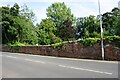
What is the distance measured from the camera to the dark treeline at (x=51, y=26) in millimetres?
69625

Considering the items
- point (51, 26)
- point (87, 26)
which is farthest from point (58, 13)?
point (87, 26)

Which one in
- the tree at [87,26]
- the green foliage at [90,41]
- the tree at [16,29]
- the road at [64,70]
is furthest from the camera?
the tree at [87,26]

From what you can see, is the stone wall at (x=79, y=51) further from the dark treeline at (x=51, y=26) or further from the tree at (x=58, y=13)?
the tree at (x=58, y=13)

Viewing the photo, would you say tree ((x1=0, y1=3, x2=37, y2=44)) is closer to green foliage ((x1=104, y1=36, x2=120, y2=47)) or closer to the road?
green foliage ((x1=104, y1=36, x2=120, y2=47))

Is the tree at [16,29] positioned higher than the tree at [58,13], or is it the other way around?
the tree at [58,13]

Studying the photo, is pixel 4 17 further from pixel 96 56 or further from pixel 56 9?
pixel 96 56

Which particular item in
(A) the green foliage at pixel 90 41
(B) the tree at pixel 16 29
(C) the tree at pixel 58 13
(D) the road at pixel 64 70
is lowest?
(D) the road at pixel 64 70

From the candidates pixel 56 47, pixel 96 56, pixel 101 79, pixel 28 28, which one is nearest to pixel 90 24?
pixel 28 28

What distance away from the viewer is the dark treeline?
228 feet

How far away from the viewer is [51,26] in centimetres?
10081

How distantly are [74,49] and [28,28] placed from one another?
132 ft

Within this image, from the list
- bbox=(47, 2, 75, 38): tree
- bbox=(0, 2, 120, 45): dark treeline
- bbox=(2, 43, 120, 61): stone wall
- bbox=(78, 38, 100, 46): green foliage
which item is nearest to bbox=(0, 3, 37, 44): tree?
bbox=(0, 2, 120, 45): dark treeline

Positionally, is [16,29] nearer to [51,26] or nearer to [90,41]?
[51,26]

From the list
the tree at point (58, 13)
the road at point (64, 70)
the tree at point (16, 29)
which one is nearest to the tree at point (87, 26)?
the tree at point (58, 13)
